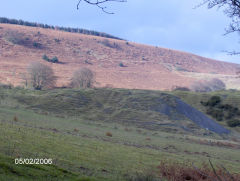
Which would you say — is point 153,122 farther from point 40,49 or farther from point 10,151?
point 40,49

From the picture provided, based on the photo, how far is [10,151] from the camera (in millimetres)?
13477

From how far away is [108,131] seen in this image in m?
35.8

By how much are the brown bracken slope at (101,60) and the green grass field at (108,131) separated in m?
27.5

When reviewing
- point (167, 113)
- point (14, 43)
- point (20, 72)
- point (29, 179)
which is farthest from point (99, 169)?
point (14, 43)

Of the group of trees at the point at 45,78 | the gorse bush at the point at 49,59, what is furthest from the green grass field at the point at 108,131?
the gorse bush at the point at 49,59

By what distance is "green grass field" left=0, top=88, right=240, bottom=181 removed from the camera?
16791 millimetres

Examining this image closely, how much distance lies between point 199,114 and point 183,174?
150ft

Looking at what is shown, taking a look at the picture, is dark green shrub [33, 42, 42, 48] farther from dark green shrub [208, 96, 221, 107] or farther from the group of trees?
dark green shrub [208, 96, 221, 107]

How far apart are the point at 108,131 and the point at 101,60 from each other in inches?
3280

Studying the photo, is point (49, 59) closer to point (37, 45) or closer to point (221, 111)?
point (37, 45)

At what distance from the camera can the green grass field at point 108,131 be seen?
55.1ft

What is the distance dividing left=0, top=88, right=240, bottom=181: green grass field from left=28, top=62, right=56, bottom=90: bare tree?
12375 mm

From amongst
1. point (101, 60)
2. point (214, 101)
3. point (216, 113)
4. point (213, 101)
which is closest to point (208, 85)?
point (101, 60)

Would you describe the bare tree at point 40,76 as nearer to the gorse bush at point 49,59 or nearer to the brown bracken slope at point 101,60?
the brown bracken slope at point 101,60
